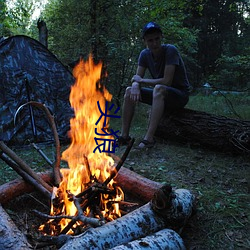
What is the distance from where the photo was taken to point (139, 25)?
7039 mm

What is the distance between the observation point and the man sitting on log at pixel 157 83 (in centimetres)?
398

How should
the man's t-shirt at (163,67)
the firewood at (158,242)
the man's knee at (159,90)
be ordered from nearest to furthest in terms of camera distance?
1. the firewood at (158,242)
2. the man's knee at (159,90)
3. the man's t-shirt at (163,67)

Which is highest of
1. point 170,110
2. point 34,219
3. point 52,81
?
point 52,81

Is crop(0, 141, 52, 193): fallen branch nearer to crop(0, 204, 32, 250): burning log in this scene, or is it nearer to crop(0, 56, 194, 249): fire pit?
crop(0, 56, 194, 249): fire pit

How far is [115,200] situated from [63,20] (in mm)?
6810

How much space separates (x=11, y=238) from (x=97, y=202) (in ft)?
2.57

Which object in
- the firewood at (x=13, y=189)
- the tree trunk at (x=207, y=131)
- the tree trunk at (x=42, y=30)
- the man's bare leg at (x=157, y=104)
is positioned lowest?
the firewood at (x=13, y=189)

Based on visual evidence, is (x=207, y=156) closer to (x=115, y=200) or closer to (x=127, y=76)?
(x=115, y=200)

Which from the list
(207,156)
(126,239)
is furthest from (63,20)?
(126,239)

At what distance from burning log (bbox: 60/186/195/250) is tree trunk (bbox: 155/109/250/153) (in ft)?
6.75

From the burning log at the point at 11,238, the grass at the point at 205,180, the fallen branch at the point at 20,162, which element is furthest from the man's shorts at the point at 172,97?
the burning log at the point at 11,238

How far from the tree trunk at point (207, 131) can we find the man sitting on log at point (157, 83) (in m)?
0.27

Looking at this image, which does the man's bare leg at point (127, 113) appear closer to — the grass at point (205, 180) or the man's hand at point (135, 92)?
the man's hand at point (135, 92)

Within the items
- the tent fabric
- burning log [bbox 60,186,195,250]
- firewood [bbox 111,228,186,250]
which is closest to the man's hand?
the tent fabric
